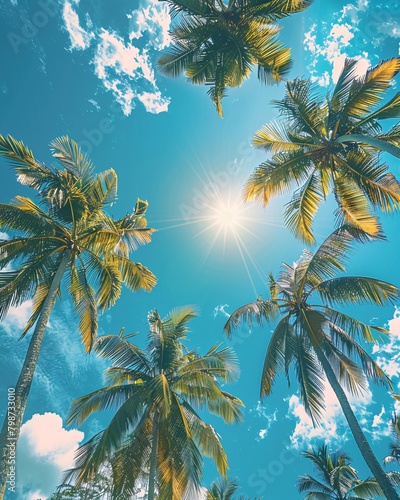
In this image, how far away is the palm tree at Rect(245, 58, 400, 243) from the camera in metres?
9.30

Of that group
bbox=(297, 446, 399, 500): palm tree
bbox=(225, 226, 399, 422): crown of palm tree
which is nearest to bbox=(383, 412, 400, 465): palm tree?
bbox=(297, 446, 399, 500): palm tree

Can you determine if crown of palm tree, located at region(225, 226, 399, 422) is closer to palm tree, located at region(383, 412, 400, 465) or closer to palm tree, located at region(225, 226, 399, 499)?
palm tree, located at region(225, 226, 399, 499)

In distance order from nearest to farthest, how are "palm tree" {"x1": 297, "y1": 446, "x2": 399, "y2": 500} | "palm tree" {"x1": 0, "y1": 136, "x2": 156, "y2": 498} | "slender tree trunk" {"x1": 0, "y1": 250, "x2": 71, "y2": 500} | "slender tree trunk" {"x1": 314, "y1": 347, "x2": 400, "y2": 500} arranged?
1. "slender tree trunk" {"x1": 0, "y1": 250, "x2": 71, "y2": 500}
2. "slender tree trunk" {"x1": 314, "y1": 347, "x2": 400, "y2": 500}
3. "palm tree" {"x1": 0, "y1": 136, "x2": 156, "y2": 498}
4. "palm tree" {"x1": 297, "y1": 446, "x2": 399, "y2": 500}

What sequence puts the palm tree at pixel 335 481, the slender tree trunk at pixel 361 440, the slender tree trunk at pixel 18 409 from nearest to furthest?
the slender tree trunk at pixel 18 409, the slender tree trunk at pixel 361 440, the palm tree at pixel 335 481

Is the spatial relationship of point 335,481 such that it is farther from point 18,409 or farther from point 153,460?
point 18,409

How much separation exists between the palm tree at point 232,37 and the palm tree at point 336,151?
1329mm

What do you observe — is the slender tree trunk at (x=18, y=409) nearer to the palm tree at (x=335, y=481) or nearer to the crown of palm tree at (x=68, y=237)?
the crown of palm tree at (x=68, y=237)

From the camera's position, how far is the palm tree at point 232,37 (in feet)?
32.7

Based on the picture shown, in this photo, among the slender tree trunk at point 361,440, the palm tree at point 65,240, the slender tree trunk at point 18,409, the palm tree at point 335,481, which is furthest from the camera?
the palm tree at point 335,481

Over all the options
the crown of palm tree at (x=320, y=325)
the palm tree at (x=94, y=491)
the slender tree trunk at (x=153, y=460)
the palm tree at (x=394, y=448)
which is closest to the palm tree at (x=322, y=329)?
the crown of palm tree at (x=320, y=325)

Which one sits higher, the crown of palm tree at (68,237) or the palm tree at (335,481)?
the crown of palm tree at (68,237)

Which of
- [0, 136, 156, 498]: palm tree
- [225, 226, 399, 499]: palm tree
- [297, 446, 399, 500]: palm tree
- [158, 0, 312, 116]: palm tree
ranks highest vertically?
[158, 0, 312, 116]: palm tree

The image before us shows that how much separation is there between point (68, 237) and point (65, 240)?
14cm

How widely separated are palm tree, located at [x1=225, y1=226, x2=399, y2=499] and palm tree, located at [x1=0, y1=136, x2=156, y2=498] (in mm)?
5015
